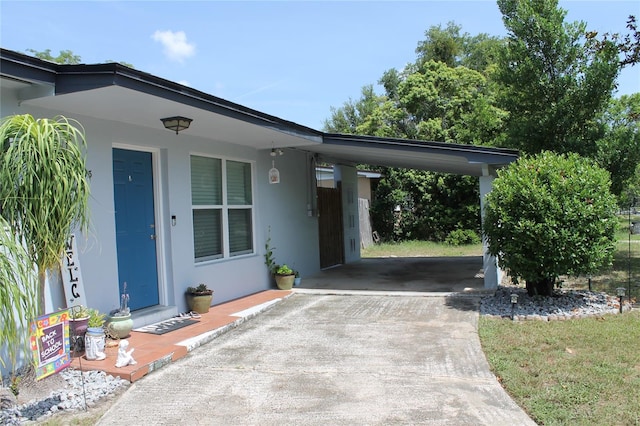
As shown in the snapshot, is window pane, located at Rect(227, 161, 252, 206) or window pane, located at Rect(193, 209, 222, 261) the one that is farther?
window pane, located at Rect(227, 161, 252, 206)

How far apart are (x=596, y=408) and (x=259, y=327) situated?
3.88 m

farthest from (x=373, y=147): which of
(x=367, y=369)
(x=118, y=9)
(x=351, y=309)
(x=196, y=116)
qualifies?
(x=118, y=9)

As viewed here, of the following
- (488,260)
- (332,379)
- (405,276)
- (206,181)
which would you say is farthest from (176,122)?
(405,276)

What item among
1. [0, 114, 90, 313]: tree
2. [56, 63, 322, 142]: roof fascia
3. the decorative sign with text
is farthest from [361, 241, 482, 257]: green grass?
[0, 114, 90, 313]: tree

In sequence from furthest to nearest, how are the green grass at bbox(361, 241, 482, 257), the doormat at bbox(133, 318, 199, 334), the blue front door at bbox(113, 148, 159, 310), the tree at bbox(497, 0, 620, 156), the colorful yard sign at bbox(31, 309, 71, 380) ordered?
the green grass at bbox(361, 241, 482, 257)
the tree at bbox(497, 0, 620, 156)
the blue front door at bbox(113, 148, 159, 310)
the doormat at bbox(133, 318, 199, 334)
the colorful yard sign at bbox(31, 309, 71, 380)

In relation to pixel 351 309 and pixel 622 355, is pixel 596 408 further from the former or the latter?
pixel 351 309

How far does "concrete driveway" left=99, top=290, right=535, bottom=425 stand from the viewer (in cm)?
360

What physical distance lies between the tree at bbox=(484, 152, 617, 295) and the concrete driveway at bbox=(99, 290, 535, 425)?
A: 1.14 metres

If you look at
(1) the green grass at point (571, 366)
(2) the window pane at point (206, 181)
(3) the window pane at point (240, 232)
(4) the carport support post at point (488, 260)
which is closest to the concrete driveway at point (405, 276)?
(4) the carport support post at point (488, 260)

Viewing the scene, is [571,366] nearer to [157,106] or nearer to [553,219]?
[553,219]

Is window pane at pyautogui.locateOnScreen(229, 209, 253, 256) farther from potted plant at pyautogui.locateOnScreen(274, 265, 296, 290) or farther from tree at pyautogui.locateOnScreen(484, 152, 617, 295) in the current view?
tree at pyautogui.locateOnScreen(484, 152, 617, 295)

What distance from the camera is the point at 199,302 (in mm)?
6648

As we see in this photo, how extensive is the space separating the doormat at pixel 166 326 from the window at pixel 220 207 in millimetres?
1168

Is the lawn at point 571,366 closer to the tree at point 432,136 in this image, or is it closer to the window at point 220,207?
the window at point 220,207
